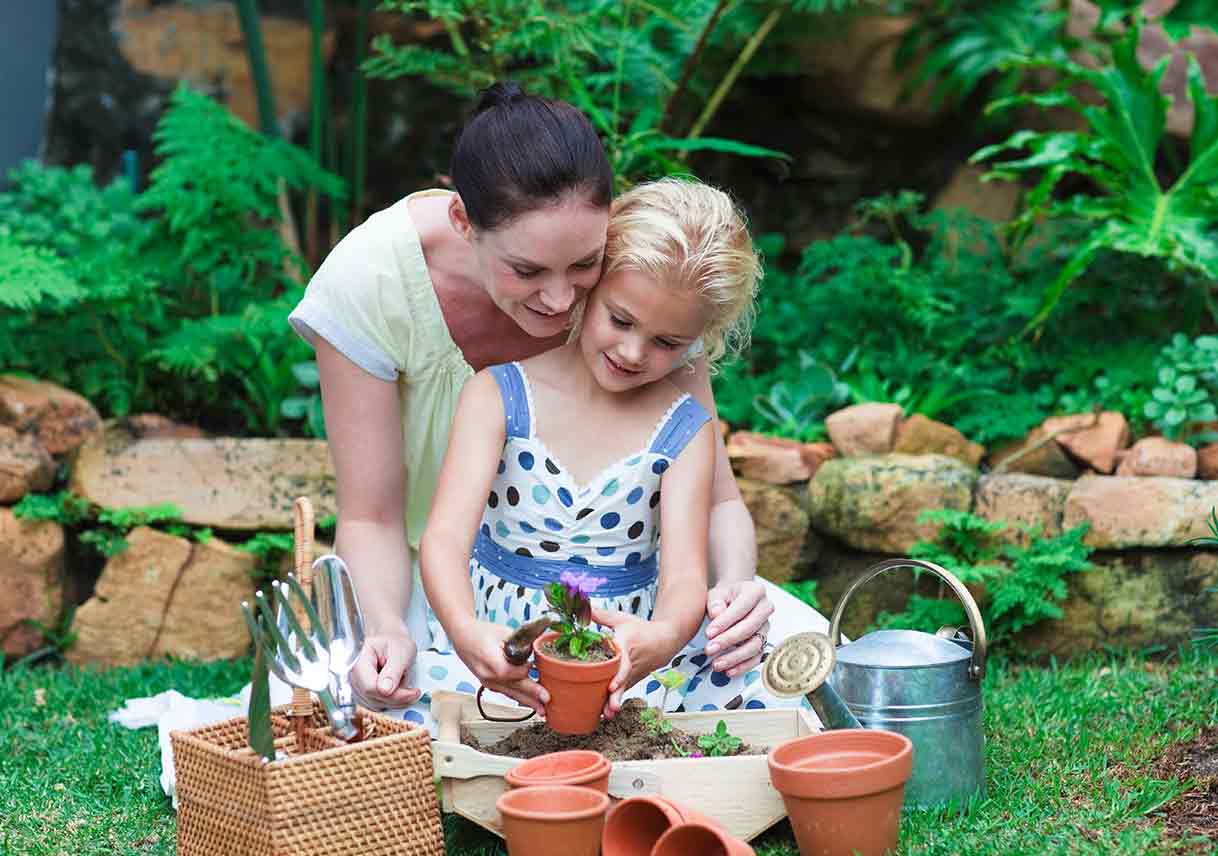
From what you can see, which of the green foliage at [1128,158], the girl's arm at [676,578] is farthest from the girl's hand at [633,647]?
the green foliage at [1128,158]

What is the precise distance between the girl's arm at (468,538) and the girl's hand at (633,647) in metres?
0.13

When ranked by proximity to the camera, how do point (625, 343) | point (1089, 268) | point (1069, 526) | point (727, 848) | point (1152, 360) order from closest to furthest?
point (727, 848), point (625, 343), point (1069, 526), point (1152, 360), point (1089, 268)

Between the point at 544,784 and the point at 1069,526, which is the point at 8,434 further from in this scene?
the point at 1069,526

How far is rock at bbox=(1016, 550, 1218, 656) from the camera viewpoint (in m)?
4.20

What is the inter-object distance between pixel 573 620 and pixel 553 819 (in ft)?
1.22

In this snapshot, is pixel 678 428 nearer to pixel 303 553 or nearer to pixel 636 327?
pixel 636 327

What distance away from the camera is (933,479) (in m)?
4.39

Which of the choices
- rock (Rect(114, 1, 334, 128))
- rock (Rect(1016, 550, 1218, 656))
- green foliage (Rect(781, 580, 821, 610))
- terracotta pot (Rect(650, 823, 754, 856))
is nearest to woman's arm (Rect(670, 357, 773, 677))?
terracotta pot (Rect(650, 823, 754, 856))

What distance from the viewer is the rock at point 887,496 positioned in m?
4.39

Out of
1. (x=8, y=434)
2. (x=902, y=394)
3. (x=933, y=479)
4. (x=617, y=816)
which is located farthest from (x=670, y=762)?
(x=8, y=434)

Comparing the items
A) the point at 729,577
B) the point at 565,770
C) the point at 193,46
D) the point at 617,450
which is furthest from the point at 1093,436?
the point at 193,46

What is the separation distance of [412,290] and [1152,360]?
99.2 inches

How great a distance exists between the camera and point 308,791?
7.63ft

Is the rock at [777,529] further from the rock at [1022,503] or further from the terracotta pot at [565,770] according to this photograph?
the terracotta pot at [565,770]
